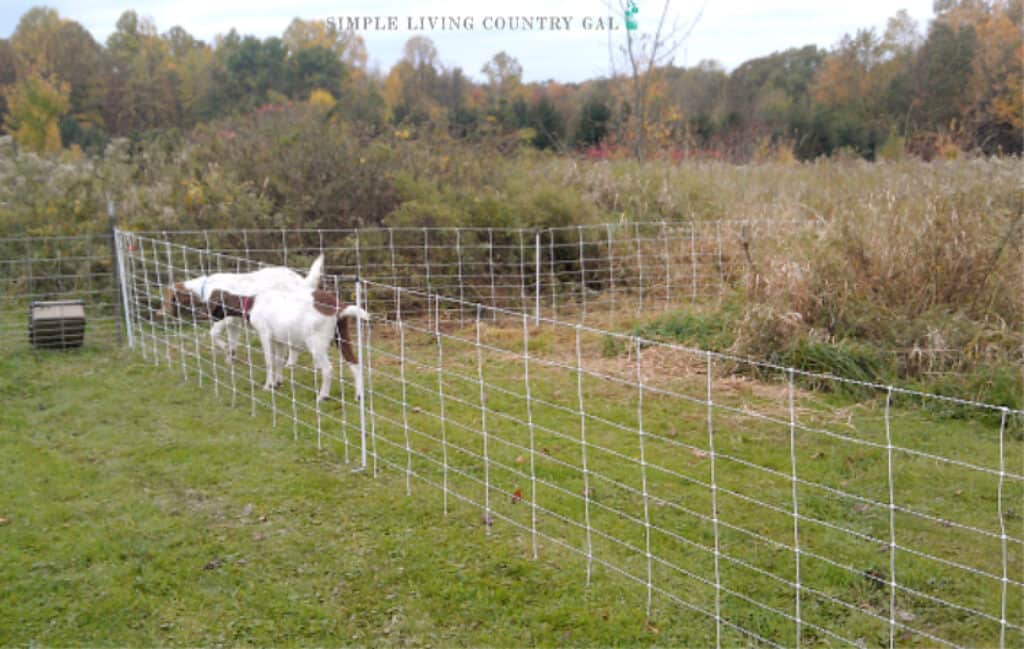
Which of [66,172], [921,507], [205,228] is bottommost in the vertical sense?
[921,507]

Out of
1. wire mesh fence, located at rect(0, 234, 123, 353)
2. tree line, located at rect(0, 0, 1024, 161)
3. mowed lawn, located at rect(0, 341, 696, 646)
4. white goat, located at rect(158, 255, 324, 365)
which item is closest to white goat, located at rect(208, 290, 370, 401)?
white goat, located at rect(158, 255, 324, 365)

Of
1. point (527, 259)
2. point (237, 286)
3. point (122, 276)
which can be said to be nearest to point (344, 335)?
point (237, 286)

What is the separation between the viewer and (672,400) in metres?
6.36

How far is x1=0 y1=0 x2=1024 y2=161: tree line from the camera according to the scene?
1355cm

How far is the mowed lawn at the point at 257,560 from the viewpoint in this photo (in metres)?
3.45

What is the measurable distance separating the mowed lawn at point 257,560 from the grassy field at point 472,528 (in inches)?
0.5

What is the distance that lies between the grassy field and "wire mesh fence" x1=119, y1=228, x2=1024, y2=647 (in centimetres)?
2

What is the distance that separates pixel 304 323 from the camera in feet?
20.1

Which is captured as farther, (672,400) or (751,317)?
(751,317)

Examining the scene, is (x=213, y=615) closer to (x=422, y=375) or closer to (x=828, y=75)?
(x=422, y=375)

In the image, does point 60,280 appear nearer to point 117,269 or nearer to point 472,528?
point 117,269

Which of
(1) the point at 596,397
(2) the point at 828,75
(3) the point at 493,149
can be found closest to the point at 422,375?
(1) the point at 596,397

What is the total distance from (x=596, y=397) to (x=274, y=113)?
8510mm

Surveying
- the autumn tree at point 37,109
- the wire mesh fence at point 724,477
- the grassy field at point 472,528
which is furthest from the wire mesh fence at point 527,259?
the autumn tree at point 37,109
